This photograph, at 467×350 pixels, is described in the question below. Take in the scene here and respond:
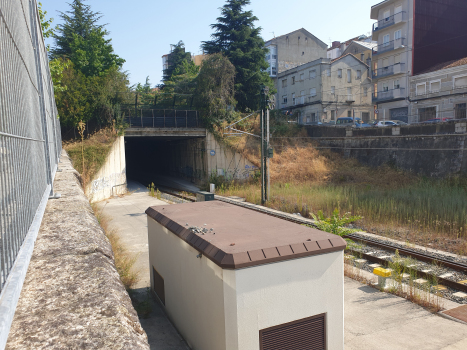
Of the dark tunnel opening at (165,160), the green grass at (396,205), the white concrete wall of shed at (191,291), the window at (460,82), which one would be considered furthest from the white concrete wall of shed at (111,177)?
the window at (460,82)

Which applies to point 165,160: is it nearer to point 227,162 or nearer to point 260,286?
point 227,162

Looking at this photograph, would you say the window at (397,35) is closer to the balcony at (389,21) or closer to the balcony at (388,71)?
the balcony at (389,21)

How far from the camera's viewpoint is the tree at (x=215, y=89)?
107 ft

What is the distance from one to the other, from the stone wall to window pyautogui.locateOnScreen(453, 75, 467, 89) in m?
41.5

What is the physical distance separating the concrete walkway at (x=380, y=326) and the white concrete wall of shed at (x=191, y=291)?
0.34 metres

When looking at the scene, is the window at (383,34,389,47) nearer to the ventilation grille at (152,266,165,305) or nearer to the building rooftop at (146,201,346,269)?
the building rooftop at (146,201,346,269)

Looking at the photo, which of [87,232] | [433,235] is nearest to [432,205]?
[433,235]

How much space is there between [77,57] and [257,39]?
18.3m

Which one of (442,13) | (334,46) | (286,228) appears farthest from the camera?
(334,46)

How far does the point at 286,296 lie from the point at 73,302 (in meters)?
2.91

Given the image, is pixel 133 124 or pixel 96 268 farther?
pixel 133 124

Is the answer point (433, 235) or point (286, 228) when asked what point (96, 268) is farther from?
point (433, 235)

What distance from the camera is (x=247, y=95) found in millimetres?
35906

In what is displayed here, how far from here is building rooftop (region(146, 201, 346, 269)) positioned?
425cm
